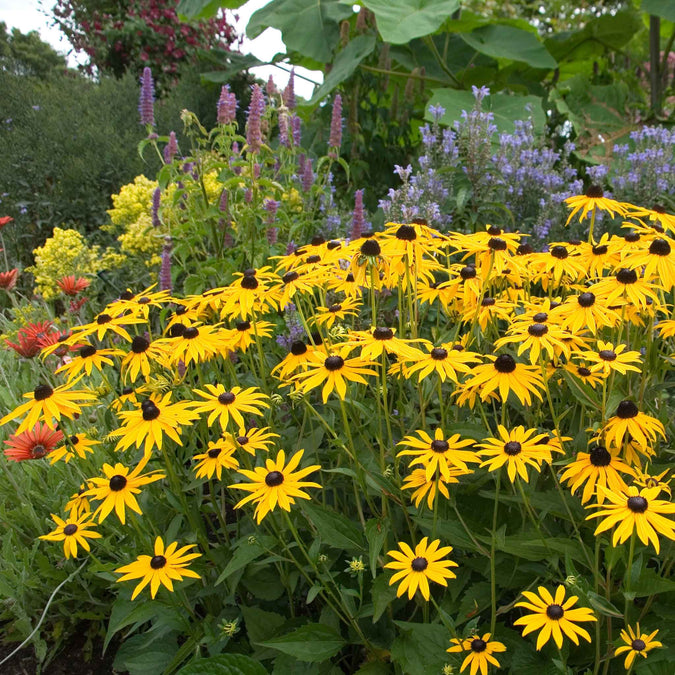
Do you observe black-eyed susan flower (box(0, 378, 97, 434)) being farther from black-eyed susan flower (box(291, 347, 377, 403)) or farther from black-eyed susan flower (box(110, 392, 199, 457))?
black-eyed susan flower (box(291, 347, 377, 403))

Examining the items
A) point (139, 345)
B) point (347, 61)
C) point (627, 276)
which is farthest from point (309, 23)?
point (627, 276)

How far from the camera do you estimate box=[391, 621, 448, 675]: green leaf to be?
1348 millimetres

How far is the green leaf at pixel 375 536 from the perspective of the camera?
1319 mm

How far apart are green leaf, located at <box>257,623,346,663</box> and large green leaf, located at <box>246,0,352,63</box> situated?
14.3 ft

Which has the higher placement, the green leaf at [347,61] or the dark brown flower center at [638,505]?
Result: the green leaf at [347,61]

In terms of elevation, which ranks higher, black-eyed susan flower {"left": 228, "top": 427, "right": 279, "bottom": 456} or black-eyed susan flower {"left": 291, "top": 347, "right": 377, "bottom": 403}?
black-eyed susan flower {"left": 291, "top": 347, "right": 377, "bottom": 403}

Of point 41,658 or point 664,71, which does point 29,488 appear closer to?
point 41,658

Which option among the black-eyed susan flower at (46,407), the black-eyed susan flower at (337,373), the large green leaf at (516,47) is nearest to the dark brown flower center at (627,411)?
the black-eyed susan flower at (337,373)

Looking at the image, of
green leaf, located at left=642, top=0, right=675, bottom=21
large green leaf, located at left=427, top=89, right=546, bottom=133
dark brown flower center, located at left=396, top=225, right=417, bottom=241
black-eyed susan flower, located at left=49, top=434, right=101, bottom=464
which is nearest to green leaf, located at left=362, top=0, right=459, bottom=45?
Result: large green leaf, located at left=427, top=89, right=546, bottom=133

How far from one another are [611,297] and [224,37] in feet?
29.2

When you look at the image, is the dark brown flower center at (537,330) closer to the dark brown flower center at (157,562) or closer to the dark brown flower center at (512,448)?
the dark brown flower center at (512,448)

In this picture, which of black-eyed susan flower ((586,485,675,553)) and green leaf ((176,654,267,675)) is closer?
black-eyed susan flower ((586,485,675,553))

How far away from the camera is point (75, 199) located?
509cm

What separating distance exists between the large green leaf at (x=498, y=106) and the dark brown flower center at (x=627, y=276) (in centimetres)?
309
